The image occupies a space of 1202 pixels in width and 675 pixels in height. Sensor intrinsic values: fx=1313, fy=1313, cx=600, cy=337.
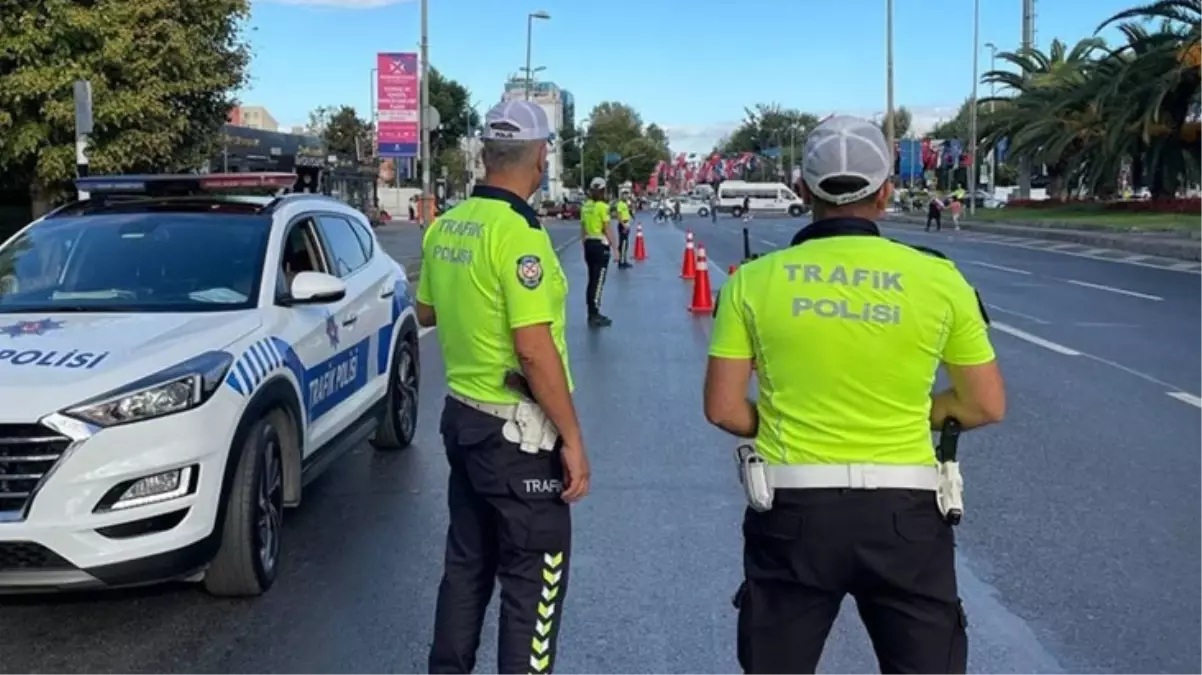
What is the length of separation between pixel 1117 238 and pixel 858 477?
38388mm

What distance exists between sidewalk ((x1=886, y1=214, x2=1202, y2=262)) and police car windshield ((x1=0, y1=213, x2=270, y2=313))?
2810cm

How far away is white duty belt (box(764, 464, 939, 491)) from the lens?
9.56 feet

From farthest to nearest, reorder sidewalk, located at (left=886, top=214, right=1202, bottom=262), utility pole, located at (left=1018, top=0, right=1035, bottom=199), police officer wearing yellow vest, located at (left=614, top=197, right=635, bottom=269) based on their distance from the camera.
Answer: utility pole, located at (left=1018, top=0, right=1035, bottom=199), sidewalk, located at (left=886, top=214, right=1202, bottom=262), police officer wearing yellow vest, located at (left=614, top=197, right=635, bottom=269)

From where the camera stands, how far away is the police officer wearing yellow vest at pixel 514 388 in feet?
12.0

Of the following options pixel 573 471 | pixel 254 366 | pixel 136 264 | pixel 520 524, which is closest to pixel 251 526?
pixel 254 366

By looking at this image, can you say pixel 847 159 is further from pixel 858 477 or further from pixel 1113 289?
pixel 1113 289

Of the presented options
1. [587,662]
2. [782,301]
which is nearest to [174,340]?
[587,662]

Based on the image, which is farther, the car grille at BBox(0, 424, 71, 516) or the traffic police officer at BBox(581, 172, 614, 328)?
the traffic police officer at BBox(581, 172, 614, 328)

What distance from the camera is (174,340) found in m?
5.29

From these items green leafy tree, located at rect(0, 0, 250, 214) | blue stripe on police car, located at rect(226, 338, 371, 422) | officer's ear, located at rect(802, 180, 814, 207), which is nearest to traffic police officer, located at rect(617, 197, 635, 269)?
green leafy tree, located at rect(0, 0, 250, 214)

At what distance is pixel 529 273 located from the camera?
143 inches

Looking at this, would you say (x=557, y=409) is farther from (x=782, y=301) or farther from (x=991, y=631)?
(x=991, y=631)

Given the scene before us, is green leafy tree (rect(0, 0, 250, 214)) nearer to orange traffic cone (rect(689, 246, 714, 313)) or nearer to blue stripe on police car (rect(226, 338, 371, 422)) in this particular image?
orange traffic cone (rect(689, 246, 714, 313))

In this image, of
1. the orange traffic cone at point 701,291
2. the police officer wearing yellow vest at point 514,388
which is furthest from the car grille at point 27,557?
the orange traffic cone at point 701,291
